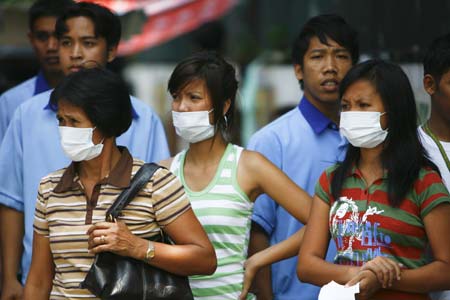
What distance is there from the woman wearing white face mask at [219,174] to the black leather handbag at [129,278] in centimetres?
49

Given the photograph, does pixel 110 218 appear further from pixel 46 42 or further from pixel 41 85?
pixel 46 42

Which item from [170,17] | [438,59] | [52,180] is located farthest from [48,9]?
[170,17]

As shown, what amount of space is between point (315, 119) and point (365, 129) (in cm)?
106

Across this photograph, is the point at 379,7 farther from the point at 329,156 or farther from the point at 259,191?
the point at 259,191

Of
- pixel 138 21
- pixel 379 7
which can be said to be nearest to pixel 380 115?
pixel 379 7

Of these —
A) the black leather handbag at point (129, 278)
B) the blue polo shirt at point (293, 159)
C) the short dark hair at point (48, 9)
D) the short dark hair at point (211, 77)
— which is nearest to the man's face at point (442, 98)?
the blue polo shirt at point (293, 159)

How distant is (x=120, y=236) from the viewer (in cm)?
423

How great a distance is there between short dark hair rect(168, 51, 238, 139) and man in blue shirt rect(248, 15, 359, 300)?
1.46 ft

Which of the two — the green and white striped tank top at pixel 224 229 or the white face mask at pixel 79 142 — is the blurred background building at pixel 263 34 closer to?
the green and white striped tank top at pixel 224 229

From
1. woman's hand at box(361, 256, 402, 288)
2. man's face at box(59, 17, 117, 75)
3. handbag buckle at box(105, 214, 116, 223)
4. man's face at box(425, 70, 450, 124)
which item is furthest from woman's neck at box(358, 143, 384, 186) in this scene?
man's face at box(59, 17, 117, 75)

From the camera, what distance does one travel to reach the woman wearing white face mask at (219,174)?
4.84 metres

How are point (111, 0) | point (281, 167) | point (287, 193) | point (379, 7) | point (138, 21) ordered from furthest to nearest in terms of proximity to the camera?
point (111, 0) < point (138, 21) < point (379, 7) < point (281, 167) < point (287, 193)

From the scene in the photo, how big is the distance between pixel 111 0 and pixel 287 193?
7498 millimetres

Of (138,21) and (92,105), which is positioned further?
(138,21)
